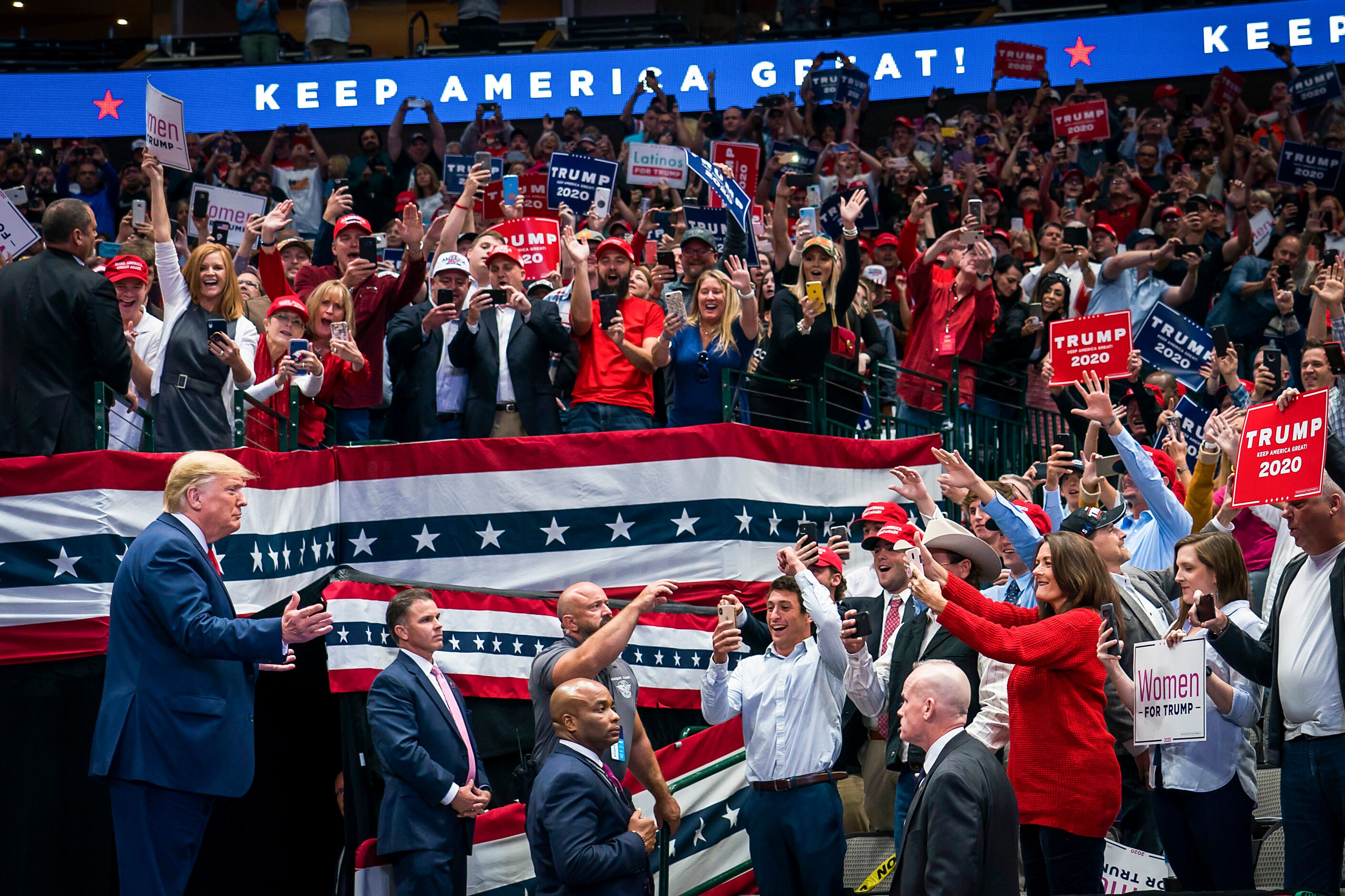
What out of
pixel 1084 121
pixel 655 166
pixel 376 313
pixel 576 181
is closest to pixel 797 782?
pixel 376 313

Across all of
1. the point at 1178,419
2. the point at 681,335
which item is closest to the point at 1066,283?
the point at 1178,419

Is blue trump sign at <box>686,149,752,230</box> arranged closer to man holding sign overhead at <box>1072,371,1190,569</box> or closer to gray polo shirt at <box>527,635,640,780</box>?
man holding sign overhead at <box>1072,371,1190,569</box>

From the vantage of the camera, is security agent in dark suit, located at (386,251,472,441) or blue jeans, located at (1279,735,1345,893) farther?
security agent in dark suit, located at (386,251,472,441)

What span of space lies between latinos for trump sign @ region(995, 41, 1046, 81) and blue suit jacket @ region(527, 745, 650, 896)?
1544cm

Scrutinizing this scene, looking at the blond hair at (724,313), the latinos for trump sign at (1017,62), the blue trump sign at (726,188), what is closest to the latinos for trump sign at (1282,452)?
the blond hair at (724,313)

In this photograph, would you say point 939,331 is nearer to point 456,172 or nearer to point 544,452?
point 544,452

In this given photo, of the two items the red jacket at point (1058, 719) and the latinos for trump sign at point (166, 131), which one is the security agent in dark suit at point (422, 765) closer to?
the red jacket at point (1058, 719)

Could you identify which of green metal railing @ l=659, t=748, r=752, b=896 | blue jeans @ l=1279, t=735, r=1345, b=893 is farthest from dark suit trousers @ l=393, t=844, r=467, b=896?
blue jeans @ l=1279, t=735, r=1345, b=893

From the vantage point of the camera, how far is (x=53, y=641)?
838cm

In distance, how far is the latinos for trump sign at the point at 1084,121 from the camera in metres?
16.8

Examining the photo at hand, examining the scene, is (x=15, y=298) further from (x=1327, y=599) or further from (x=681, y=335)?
(x=1327, y=599)

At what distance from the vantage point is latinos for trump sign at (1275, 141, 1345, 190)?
14.8m

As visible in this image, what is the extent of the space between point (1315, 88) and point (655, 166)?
777 cm

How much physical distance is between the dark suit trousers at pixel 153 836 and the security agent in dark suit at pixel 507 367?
386cm
